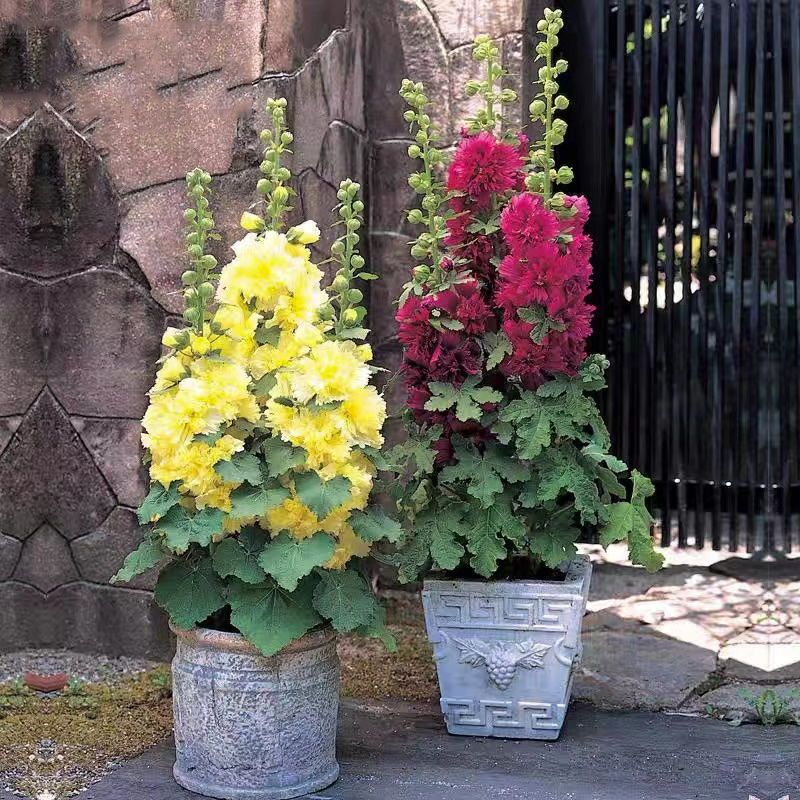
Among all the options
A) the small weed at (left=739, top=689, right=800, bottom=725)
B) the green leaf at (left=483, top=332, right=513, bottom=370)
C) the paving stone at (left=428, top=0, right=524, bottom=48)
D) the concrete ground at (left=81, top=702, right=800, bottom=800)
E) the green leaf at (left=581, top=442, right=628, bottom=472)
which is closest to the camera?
the concrete ground at (left=81, top=702, right=800, bottom=800)

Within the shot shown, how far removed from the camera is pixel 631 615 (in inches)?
183

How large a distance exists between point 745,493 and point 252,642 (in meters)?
Answer: 2.57

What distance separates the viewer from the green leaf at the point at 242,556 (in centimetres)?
272

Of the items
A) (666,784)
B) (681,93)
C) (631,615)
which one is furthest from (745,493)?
(666,784)

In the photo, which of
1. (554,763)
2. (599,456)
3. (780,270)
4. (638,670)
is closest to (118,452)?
(599,456)

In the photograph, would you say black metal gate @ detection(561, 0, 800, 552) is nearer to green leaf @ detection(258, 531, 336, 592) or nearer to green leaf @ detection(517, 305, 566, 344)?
green leaf @ detection(517, 305, 566, 344)

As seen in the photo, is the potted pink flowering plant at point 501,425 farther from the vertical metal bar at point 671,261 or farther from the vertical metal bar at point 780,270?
the vertical metal bar at point 780,270

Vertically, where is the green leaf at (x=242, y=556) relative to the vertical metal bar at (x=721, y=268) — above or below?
below

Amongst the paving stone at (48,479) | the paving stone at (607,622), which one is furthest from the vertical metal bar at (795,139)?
the paving stone at (48,479)

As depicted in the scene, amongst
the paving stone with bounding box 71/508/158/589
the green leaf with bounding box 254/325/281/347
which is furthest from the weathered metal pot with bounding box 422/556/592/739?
the paving stone with bounding box 71/508/158/589

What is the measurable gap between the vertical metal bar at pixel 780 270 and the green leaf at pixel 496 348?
171 centimetres

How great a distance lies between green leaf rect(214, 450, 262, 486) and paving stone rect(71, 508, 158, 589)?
1136 mm

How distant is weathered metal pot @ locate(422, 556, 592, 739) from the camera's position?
3164 millimetres

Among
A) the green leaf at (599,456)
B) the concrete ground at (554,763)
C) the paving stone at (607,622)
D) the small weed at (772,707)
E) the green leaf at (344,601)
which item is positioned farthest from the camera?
the paving stone at (607,622)
